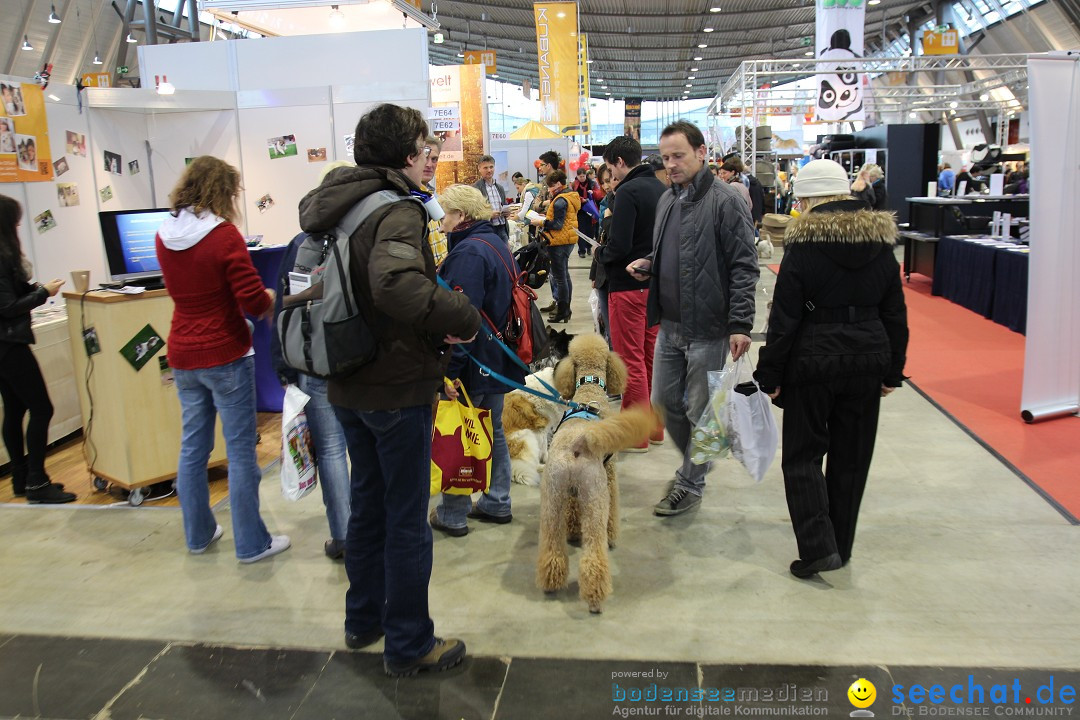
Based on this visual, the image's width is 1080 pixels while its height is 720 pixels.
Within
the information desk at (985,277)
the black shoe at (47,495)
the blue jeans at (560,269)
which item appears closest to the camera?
the black shoe at (47,495)

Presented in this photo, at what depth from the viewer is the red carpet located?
3914mm

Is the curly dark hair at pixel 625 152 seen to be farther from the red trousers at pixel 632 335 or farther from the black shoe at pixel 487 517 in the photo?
the black shoe at pixel 487 517

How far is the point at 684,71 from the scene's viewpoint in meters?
38.6

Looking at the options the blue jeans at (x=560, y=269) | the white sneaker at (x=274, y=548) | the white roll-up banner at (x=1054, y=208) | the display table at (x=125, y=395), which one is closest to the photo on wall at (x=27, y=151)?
the display table at (x=125, y=395)

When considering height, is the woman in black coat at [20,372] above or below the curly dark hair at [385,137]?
below

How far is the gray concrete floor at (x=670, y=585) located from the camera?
8.22ft

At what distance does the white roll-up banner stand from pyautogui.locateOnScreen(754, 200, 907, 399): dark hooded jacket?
2.31 m

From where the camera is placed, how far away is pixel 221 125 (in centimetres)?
635

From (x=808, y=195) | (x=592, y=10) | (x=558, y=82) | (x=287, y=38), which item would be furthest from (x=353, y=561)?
(x=592, y=10)

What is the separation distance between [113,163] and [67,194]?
1.88ft

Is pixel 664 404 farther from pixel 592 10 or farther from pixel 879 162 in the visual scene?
pixel 592 10

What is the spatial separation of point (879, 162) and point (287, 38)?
455 inches

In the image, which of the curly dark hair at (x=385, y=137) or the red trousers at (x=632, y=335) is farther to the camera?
the red trousers at (x=632, y=335)

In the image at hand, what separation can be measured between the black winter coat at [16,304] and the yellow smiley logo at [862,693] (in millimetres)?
3765
